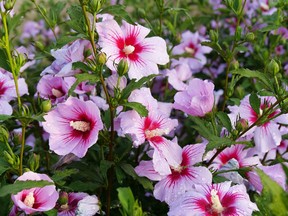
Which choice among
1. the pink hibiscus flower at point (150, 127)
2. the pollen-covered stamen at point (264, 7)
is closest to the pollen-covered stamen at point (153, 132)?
the pink hibiscus flower at point (150, 127)

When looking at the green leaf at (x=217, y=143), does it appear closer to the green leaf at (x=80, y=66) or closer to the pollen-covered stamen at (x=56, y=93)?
the green leaf at (x=80, y=66)

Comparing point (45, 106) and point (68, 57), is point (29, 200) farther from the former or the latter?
point (68, 57)

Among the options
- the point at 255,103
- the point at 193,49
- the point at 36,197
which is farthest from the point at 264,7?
the point at 36,197

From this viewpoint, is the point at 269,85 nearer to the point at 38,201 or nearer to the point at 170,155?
the point at 170,155

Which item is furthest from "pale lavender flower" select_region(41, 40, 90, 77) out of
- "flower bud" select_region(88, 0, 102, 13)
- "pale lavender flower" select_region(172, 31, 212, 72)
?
"pale lavender flower" select_region(172, 31, 212, 72)

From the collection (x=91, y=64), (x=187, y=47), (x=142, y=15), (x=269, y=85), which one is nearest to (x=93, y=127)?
(x=91, y=64)
